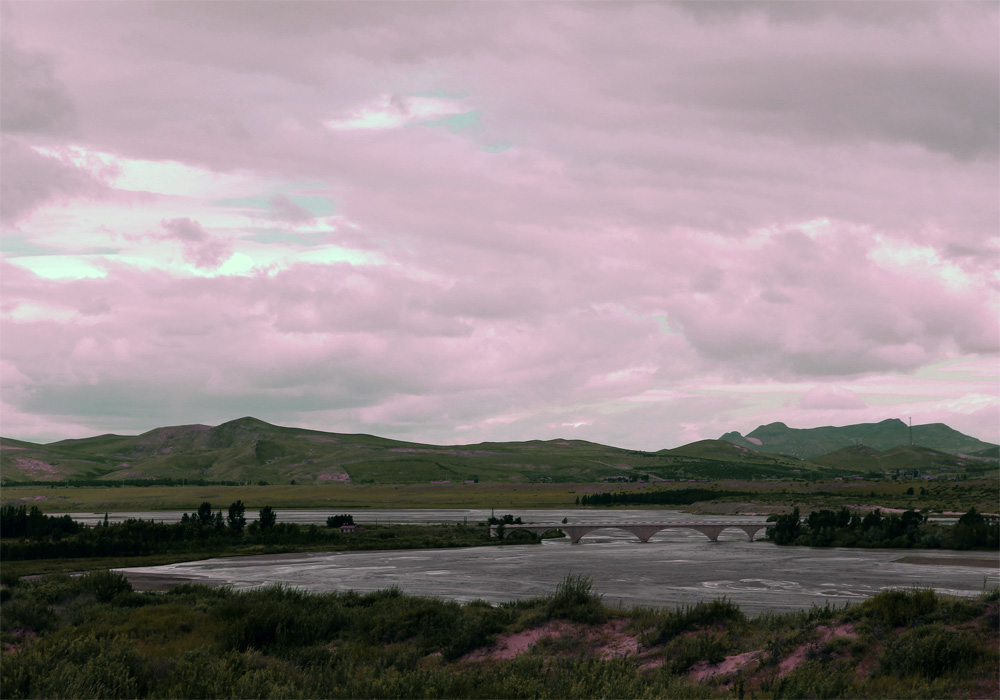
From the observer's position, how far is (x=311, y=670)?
2928 cm

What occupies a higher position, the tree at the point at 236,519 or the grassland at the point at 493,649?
the grassland at the point at 493,649

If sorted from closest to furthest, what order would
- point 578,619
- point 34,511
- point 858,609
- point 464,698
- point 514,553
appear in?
point 464,698, point 858,609, point 578,619, point 514,553, point 34,511

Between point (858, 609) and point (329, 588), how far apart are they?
55.7 meters

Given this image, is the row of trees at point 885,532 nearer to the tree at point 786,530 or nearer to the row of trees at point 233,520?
the tree at point 786,530

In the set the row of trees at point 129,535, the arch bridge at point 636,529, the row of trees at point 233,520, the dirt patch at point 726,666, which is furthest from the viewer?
the arch bridge at point 636,529

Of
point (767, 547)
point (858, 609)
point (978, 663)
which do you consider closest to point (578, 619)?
point (858, 609)

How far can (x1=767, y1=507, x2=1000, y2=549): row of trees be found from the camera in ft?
425

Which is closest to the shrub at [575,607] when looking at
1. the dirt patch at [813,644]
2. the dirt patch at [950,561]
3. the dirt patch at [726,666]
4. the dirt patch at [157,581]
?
the dirt patch at [726,666]

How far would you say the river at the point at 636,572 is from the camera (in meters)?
76.7

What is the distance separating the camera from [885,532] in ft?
460

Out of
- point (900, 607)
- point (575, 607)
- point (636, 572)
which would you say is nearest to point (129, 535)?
point (636, 572)

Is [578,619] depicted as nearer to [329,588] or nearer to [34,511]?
[329,588]

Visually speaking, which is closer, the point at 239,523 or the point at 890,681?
the point at 890,681

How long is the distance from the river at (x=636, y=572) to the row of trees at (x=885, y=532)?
4.13 m
